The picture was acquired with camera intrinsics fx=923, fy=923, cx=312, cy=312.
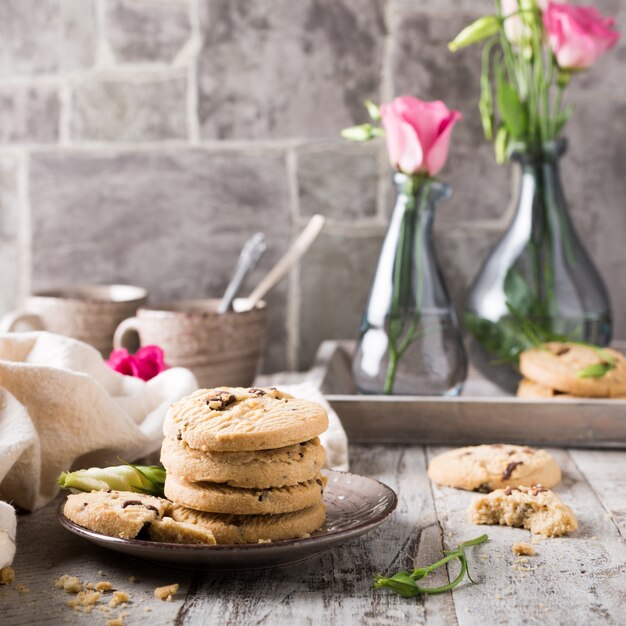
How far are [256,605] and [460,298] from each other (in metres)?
1.03

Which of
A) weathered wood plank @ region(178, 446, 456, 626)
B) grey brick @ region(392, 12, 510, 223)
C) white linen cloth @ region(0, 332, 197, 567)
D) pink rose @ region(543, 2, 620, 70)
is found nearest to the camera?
weathered wood plank @ region(178, 446, 456, 626)

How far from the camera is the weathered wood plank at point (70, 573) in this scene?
67 centimetres

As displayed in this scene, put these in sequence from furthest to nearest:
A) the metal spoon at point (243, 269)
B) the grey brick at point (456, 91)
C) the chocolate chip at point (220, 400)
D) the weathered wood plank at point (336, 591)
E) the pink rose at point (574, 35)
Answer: the grey brick at point (456, 91)
the metal spoon at point (243, 269)
the pink rose at point (574, 35)
the chocolate chip at point (220, 400)
the weathered wood plank at point (336, 591)

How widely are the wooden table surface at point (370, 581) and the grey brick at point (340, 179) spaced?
0.80m

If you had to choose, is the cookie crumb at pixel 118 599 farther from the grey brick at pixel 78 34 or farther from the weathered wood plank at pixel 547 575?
the grey brick at pixel 78 34

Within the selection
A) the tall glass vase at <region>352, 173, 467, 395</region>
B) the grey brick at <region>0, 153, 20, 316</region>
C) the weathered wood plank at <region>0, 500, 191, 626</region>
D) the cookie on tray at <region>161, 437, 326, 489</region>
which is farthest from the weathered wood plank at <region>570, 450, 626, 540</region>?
the grey brick at <region>0, 153, 20, 316</region>

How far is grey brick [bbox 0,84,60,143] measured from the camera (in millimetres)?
1645

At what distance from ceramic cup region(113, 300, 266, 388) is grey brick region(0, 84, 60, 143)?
1.56ft

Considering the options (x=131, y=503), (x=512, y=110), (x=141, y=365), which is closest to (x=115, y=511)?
(x=131, y=503)

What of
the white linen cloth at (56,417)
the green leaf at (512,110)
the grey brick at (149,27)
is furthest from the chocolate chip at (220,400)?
the grey brick at (149,27)

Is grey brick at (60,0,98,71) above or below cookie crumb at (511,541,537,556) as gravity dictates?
above

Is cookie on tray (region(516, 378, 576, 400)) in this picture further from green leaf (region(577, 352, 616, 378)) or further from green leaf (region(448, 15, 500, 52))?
green leaf (region(448, 15, 500, 52))

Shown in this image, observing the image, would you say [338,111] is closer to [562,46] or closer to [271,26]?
[271,26]

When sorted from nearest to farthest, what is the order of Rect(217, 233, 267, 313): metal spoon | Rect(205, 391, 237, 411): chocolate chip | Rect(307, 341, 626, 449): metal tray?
Rect(205, 391, 237, 411): chocolate chip → Rect(307, 341, 626, 449): metal tray → Rect(217, 233, 267, 313): metal spoon
